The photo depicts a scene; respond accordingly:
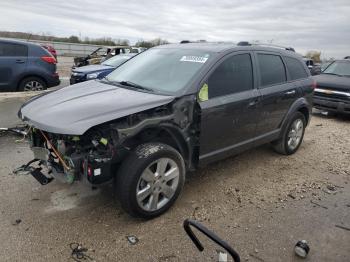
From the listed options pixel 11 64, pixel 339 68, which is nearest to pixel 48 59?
pixel 11 64

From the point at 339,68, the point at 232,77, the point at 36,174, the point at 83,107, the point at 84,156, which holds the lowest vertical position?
the point at 36,174

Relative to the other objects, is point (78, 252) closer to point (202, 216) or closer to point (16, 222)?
point (16, 222)

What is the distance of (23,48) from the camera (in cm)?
916

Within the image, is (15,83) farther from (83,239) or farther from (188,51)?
(83,239)

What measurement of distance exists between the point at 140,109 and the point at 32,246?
5.18 ft

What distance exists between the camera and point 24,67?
9.02 m

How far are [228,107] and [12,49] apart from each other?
733 cm

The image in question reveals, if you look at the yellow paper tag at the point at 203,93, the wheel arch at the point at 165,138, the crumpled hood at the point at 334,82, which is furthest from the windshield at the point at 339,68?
the wheel arch at the point at 165,138

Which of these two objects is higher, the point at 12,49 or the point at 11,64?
the point at 12,49

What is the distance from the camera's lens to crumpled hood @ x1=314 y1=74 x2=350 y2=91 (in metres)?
8.67

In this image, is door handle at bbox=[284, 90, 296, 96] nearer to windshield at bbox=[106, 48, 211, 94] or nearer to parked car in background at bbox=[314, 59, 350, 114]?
windshield at bbox=[106, 48, 211, 94]

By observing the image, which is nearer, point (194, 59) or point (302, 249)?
point (302, 249)

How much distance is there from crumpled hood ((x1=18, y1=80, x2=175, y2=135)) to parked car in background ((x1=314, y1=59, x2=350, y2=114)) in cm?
665

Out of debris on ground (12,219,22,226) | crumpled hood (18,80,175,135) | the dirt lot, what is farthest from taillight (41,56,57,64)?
debris on ground (12,219,22,226)
